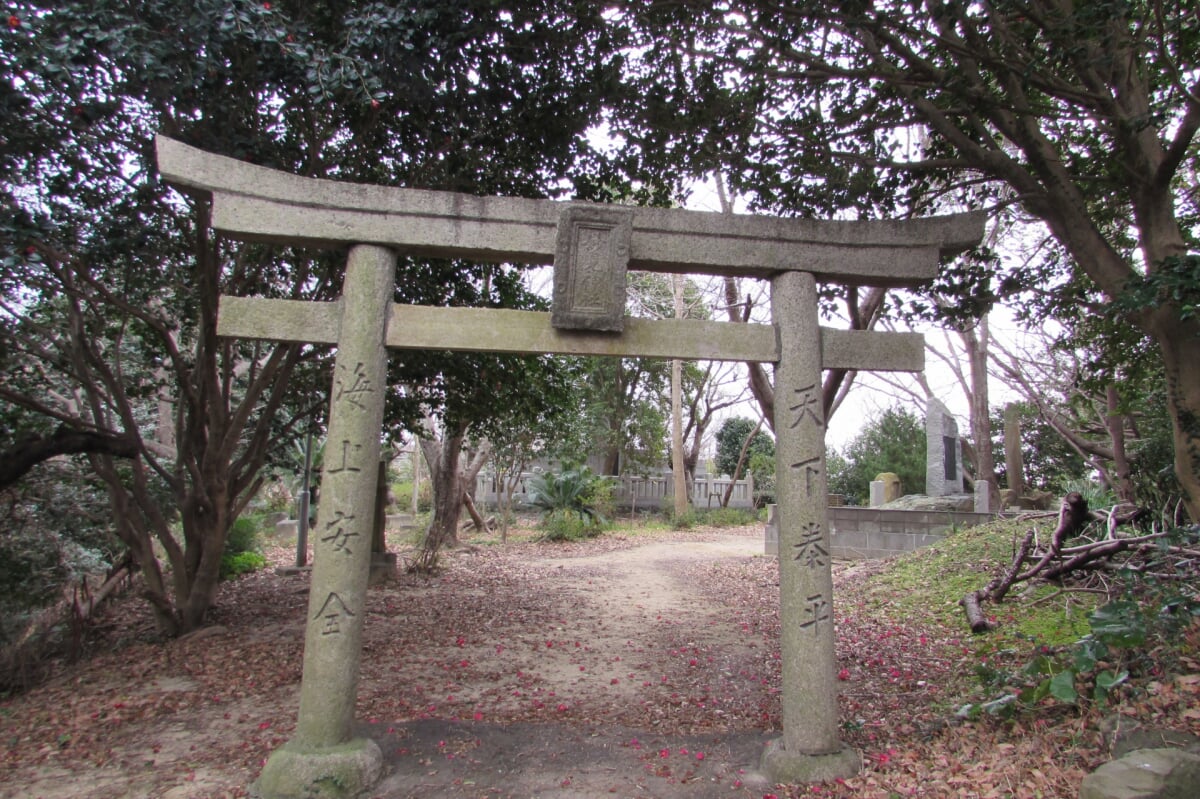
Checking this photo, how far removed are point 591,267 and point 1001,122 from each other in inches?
126

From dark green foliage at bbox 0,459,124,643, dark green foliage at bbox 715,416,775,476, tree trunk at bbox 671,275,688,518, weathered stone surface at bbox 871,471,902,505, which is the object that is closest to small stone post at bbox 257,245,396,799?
dark green foliage at bbox 0,459,124,643

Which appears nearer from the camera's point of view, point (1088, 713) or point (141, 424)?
point (1088, 713)

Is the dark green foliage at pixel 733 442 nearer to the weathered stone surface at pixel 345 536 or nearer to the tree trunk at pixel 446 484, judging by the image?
the tree trunk at pixel 446 484

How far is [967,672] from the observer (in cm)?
483

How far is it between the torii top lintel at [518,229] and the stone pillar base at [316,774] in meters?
2.64

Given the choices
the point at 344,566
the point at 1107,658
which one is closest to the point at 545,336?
the point at 344,566

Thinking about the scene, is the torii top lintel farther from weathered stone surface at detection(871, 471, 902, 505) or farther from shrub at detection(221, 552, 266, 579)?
weathered stone surface at detection(871, 471, 902, 505)

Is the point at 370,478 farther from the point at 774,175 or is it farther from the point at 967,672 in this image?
the point at 967,672

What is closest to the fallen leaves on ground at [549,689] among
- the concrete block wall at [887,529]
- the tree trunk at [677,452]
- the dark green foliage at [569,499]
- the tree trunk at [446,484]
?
the concrete block wall at [887,529]

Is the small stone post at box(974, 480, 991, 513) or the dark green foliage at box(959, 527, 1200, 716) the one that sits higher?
the small stone post at box(974, 480, 991, 513)

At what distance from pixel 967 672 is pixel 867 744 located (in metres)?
1.38

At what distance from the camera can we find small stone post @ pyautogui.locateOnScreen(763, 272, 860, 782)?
3639 millimetres

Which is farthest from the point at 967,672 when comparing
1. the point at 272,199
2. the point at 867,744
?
the point at 272,199

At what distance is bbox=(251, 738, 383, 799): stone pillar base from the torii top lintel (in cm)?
264
